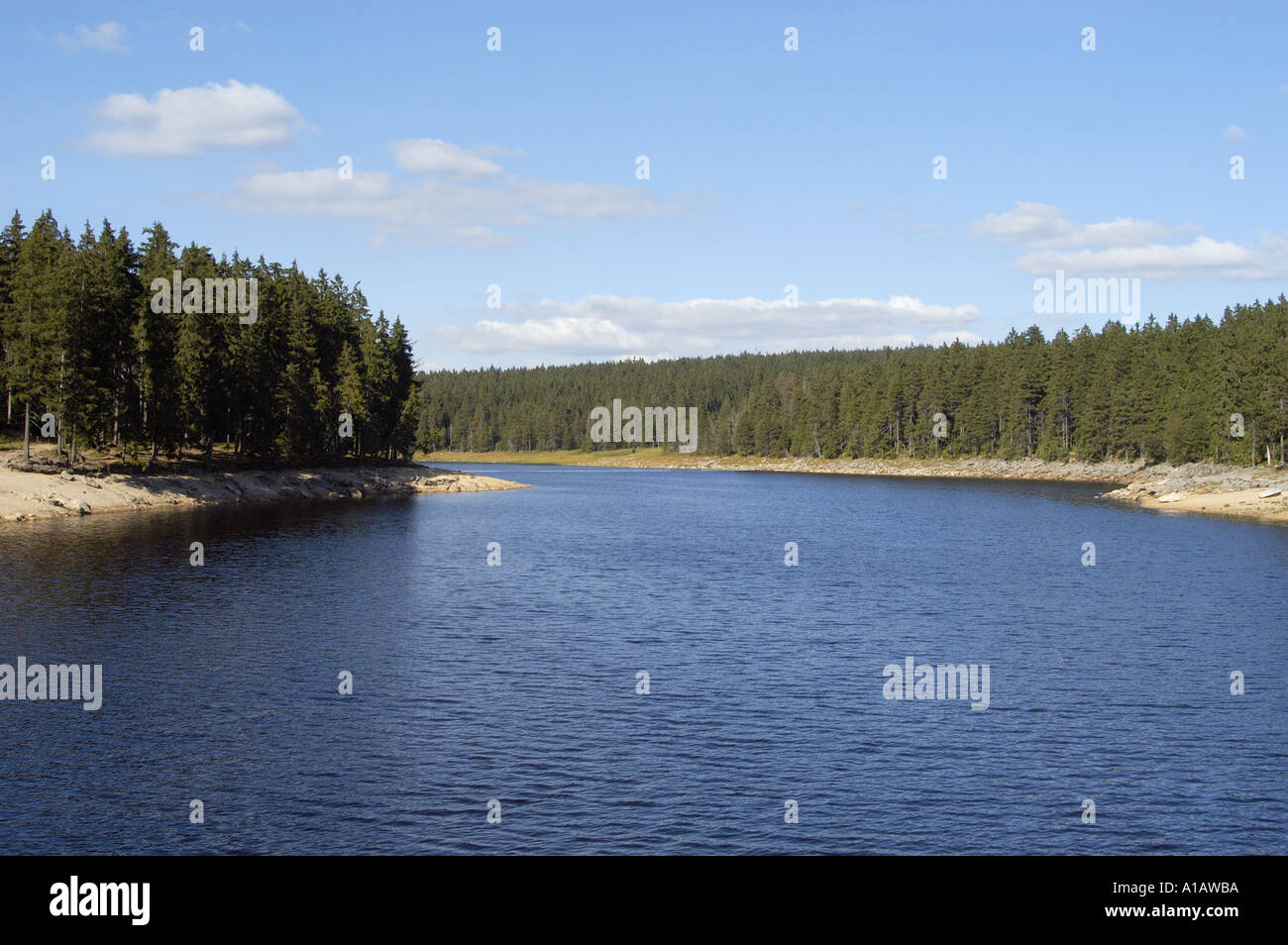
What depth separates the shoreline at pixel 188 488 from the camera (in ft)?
258

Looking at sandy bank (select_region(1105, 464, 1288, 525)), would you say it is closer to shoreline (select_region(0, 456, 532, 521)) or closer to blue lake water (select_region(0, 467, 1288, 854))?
blue lake water (select_region(0, 467, 1288, 854))

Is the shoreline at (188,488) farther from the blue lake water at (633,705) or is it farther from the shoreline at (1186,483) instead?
the shoreline at (1186,483)

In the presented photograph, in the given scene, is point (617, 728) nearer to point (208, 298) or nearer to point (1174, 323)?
point (208, 298)

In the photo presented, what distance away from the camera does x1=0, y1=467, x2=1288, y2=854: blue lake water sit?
70.4 feet

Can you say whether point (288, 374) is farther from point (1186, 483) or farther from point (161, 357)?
point (1186, 483)

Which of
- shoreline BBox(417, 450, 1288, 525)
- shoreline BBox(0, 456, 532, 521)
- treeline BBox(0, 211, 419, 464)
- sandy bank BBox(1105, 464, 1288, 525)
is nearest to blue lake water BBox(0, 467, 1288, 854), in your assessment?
shoreline BBox(0, 456, 532, 521)

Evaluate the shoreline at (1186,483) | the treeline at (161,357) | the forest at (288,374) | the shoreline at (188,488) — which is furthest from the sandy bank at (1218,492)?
the treeline at (161,357)

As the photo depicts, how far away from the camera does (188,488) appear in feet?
311

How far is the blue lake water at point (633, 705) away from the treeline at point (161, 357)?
70.0 ft

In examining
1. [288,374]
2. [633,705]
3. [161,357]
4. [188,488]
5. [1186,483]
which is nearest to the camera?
[633,705]

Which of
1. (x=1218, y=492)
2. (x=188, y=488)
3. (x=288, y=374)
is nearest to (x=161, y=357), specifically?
(x=188, y=488)

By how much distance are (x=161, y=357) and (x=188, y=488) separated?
13138 millimetres

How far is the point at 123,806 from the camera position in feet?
71.6
